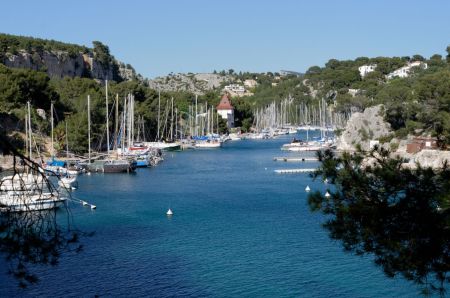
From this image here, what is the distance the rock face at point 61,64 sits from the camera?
228 feet

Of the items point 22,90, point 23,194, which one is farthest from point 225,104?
point 23,194

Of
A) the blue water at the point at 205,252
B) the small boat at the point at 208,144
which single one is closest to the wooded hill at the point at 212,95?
the blue water at the point at 205,252

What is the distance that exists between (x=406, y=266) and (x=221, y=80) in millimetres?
159280

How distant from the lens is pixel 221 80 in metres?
166

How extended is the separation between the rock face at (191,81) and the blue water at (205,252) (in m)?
123

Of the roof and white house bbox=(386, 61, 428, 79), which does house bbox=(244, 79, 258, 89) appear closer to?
white house bbox=(386, 61, 428, 79)

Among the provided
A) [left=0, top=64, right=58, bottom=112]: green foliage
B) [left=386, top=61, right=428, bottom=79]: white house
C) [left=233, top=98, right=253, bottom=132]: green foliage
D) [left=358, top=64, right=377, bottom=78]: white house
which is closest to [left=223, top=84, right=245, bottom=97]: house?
[left=358, top=64, right=377, bottom=78]: white house

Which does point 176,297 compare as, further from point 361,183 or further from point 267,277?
point 361,183

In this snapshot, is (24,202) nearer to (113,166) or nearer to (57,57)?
(113,166)

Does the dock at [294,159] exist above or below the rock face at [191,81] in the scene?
below

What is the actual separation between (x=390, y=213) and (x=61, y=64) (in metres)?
76.5

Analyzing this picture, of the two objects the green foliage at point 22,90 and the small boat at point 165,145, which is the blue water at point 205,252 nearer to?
the green foliage at point 22,90

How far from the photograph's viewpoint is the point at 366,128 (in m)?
48.6

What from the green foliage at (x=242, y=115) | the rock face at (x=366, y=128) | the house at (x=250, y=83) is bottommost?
the rock face at (x=366, y=128)
